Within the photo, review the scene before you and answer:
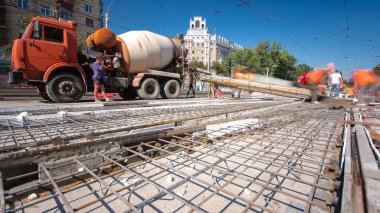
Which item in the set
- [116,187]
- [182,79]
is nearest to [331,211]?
[116,187]

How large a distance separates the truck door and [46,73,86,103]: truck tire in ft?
1.53

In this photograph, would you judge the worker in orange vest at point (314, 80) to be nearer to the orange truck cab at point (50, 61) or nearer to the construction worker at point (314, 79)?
the construction worker at point (314, 79)

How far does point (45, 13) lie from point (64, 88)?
31206 mm

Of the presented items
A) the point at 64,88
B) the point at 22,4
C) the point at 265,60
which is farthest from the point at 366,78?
the point at 265,60

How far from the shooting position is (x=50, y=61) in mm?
6090

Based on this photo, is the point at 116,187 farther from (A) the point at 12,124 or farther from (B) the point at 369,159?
(A) the point at 12,124

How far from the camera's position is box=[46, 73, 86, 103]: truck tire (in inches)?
240

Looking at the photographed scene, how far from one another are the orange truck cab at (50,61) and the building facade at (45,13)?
1815 centimetres

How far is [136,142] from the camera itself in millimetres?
2193

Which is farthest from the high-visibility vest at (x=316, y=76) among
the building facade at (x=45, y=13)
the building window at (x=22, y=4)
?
the building window at (x=22, y=4)

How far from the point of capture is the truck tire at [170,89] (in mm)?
9688

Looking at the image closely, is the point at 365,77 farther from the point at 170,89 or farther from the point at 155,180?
the point at 155,180

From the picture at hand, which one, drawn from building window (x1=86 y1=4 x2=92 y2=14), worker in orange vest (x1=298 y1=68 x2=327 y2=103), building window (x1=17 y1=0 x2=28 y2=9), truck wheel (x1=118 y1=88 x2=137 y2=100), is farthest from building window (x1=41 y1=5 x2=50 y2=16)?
worker in orange vest (x1=298 y1=68 x2=327 y2=103)

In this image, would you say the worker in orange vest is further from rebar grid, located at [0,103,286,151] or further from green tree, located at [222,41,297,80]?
green tree, located at [222,41,297,80]
